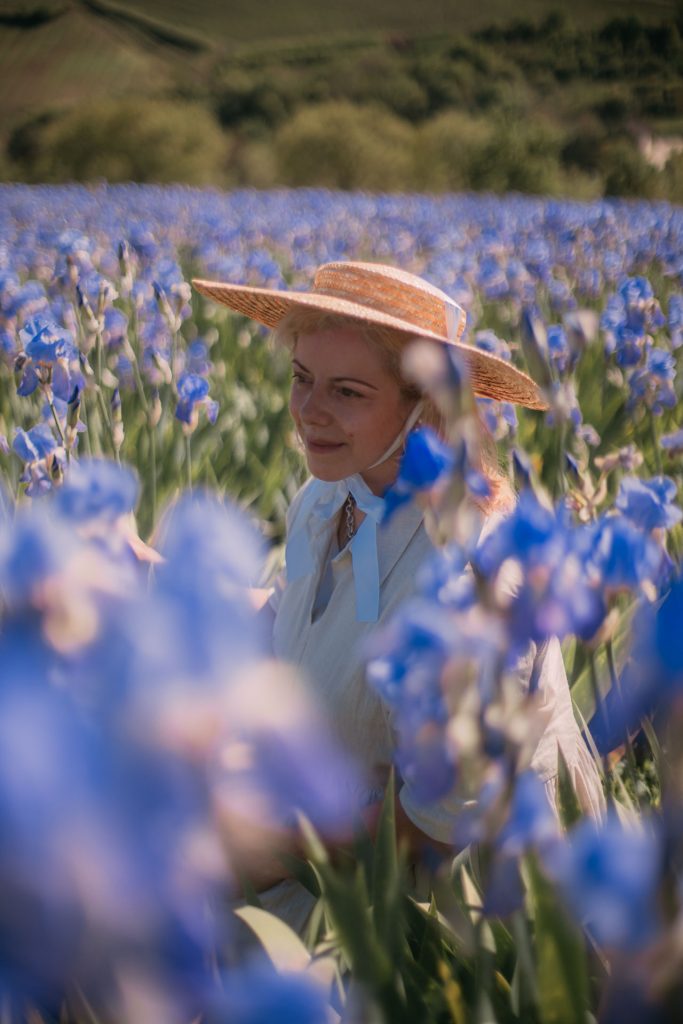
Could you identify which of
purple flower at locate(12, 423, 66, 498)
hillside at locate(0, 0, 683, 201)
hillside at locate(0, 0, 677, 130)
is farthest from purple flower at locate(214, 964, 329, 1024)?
hillside at locate(0, 0, 677, 130)

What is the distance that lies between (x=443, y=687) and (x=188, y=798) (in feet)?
0.70

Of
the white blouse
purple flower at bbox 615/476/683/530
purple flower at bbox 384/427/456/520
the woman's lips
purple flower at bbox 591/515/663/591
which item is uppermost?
purple flower at bbox 384/427/456/520

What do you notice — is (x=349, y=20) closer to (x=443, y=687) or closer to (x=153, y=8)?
(x=153, y=8)

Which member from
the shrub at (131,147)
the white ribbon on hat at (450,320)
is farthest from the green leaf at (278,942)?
the shrub at (131,147)

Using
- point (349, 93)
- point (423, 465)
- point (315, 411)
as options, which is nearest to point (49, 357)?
point (315, 411)

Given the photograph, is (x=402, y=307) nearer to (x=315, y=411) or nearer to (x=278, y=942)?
(x=315, y=411)

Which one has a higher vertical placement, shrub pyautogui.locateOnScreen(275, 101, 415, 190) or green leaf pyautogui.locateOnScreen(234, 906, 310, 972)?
shrub pyautogui.locateOnScreen(275, 101, 415, 190)

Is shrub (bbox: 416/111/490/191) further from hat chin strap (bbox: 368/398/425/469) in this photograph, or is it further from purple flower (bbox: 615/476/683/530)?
purple flower (bbox: 615/476/683/530)

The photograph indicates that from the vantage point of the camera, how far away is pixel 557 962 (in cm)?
60

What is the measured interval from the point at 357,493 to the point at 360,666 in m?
0.31

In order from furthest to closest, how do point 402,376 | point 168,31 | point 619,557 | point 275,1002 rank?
point 168,31, point 402,376, point 619,557, point 275,1002

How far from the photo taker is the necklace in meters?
1.49

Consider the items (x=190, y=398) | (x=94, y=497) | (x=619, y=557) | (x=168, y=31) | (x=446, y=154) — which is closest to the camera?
(x=94, y=497)

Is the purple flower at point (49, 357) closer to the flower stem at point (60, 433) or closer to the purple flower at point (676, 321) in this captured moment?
the flower stem at point (60, 433)
